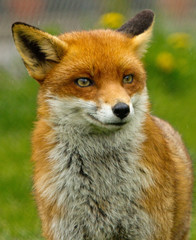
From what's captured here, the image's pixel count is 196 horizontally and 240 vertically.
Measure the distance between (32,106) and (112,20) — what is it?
2243 millimetres

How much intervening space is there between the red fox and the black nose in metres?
0.24

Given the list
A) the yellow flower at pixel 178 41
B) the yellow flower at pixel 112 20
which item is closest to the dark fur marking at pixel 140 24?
the yellow flower at pixel 112 20

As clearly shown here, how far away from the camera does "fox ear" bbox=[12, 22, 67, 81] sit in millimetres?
5371

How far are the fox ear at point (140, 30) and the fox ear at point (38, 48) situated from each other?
2.40ft

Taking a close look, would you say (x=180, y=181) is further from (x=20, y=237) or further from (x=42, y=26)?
(x=42, y=26)

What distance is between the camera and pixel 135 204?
5.48 m

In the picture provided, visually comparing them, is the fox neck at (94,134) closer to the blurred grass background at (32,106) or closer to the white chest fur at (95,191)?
the white chest fur at (95,191)

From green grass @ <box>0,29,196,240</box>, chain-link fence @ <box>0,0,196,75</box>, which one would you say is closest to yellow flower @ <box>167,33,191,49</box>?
green grass @ <box>0,29,196,240</box>

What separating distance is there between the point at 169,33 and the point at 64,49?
6.92m

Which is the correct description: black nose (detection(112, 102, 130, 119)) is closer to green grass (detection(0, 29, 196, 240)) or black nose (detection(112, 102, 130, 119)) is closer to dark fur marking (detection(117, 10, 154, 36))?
dark fur marking (detection(117, 10, 154, 36))

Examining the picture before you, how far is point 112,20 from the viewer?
11.4 metres

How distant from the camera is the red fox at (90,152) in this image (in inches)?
211

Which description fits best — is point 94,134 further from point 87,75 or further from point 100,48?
point 100,48

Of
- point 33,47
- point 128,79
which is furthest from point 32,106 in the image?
point 128,79
